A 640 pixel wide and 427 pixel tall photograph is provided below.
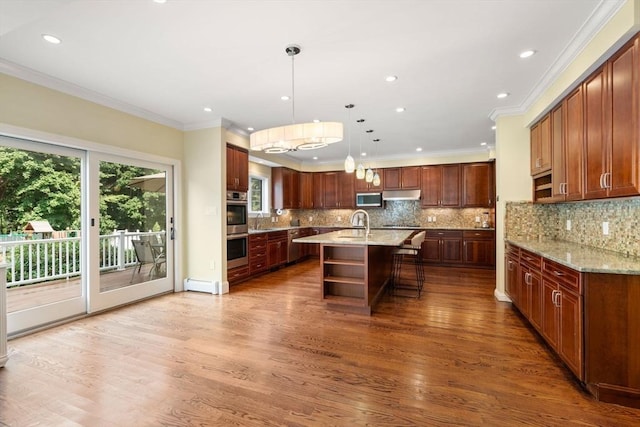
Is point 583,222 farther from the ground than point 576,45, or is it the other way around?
point 576,45

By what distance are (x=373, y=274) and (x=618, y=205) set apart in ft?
8.26

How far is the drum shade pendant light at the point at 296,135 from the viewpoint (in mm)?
2686

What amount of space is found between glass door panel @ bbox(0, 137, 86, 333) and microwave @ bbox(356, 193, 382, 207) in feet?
19.1

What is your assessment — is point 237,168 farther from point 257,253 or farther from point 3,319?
point 3,319

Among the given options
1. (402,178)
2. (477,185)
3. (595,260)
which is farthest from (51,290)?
(477,185)

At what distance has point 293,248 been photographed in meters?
7.30

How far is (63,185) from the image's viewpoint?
346cm

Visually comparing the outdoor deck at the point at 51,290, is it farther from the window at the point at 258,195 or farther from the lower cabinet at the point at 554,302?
the lower cabinet at the point at 554,302

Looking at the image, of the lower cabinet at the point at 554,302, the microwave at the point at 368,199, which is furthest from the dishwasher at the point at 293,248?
the lower cabinet at the point at 554,302

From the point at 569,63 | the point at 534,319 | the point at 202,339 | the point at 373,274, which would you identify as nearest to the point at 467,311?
the point at 534,319

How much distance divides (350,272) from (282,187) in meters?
4.07

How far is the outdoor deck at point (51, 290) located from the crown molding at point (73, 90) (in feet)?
7.17

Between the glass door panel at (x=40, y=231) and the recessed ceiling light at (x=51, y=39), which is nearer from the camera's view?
the recessed ceiling light at (x=51, y=39)

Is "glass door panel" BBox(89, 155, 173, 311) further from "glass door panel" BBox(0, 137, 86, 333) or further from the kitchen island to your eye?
the kitchen island
